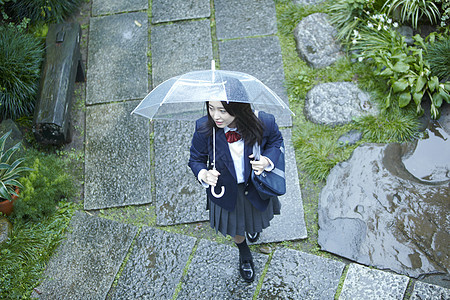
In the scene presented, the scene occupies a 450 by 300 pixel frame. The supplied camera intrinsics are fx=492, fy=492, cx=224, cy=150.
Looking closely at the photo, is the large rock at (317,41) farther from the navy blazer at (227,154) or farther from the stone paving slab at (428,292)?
the stone paving slab at (428,292)

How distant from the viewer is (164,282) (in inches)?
141

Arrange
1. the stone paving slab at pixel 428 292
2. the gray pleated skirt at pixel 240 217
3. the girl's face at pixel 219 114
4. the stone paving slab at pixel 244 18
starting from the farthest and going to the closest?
the stone paving slab at pixel 244 18 → the stone paving slab at pixel 428 292 → the gray pleated skirt at pixel 240 217 → the girl's face at pixel 219 114

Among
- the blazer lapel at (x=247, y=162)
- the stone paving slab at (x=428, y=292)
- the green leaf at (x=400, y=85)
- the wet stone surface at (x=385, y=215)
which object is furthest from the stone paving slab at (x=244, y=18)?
the stone paving slab at (x=428, y=292)

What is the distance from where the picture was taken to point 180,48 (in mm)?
5023

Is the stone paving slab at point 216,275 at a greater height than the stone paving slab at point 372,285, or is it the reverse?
the stone paving slab at point 216,275

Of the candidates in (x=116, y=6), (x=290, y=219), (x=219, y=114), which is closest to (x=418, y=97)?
(x=290, y=219)

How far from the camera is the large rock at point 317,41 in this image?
15.6ft

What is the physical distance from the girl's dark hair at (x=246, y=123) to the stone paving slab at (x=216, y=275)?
1.17 meters

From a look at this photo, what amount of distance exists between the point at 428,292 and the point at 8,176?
126 inches

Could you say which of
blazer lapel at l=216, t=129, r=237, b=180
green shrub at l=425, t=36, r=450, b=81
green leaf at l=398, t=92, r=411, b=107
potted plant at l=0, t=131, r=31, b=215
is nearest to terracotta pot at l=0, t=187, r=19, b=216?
potted plant at l=0, t=131, r=31, b=215

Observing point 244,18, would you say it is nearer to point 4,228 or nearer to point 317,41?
point 317,41

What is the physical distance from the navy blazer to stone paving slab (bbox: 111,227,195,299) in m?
0.85

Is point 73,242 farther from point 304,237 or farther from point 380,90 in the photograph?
point 380,90

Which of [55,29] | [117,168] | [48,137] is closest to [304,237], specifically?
[117,168]
